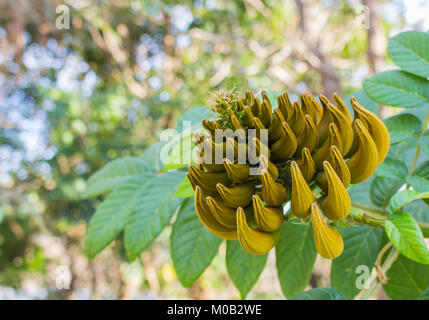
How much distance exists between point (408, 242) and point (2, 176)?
3.43 metres

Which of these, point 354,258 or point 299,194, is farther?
point 354,258

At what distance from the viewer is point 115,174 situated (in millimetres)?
843

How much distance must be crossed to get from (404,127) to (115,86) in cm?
382

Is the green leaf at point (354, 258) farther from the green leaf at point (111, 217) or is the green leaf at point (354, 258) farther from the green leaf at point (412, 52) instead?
the green leaf at point (111, 217)

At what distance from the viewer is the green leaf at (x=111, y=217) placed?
2.27 ft

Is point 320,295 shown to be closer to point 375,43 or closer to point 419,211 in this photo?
point 419,211

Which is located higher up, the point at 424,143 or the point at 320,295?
the point at 424,143

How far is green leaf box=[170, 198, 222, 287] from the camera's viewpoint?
2.04 feet

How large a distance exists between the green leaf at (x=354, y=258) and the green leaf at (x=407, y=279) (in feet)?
0.14

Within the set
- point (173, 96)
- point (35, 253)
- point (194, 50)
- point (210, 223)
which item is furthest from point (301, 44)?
point (35, 253)

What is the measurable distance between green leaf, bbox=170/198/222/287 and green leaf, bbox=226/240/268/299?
0.04 meters

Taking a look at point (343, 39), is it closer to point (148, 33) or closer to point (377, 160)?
point (148, 33)

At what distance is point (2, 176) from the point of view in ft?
10.4

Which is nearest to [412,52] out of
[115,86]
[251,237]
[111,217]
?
[251,237]
